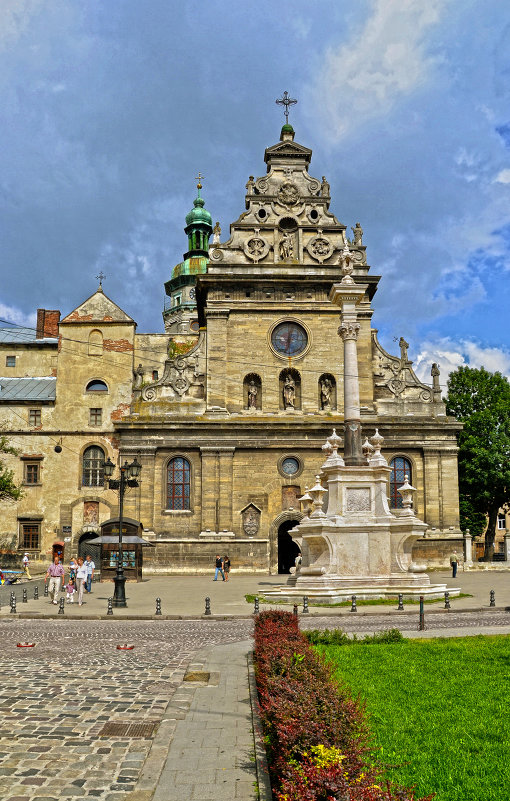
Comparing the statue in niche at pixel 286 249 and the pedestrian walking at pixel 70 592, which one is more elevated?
the statue in niche at pixel 286 249

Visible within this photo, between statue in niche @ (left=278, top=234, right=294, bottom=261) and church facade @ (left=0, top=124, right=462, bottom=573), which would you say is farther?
statue in niche @ (left=278, top=234, right=294, bottom=261)

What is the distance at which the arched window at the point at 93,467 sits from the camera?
42250 millimetres

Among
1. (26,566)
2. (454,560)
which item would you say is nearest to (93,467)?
(26,566)

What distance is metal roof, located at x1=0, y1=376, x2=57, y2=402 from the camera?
145 ft

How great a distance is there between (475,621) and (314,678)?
13.0 meters

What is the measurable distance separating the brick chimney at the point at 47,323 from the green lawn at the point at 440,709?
45051 mm

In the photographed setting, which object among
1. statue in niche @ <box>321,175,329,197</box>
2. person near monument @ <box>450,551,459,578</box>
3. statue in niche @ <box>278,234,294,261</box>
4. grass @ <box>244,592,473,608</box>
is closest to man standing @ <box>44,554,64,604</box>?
grass @ <box>244,592,473,608</box>

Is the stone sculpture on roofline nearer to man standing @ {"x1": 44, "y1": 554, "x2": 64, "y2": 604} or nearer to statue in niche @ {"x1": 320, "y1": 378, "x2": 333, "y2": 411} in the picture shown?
man standing @ {"x1": 44, "y1": 554, "x2": 64, "y2": 604}

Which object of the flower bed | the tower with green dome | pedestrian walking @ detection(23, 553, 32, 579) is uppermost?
the tower with green dome

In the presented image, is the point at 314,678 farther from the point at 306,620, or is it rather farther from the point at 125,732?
the point at 306,620

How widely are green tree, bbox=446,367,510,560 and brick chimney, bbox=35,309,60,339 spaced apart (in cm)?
2962

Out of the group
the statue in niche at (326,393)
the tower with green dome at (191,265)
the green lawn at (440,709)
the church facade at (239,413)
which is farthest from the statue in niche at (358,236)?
the tower with green dome at (191,265)

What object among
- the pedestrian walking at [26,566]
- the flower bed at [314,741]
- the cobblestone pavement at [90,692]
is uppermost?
the flower bed at [314,741]

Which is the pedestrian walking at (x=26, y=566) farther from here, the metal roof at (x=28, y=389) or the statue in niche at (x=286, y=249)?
the statue in niche at (x=286, y=249)
